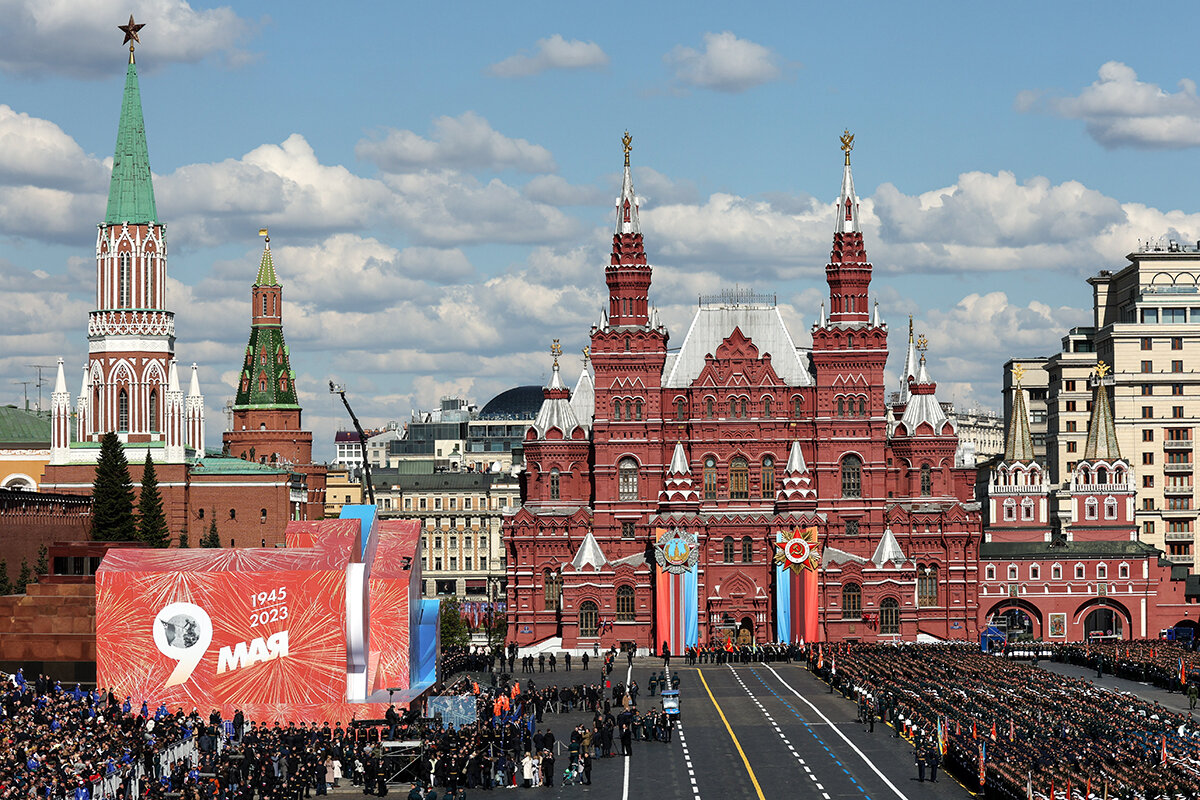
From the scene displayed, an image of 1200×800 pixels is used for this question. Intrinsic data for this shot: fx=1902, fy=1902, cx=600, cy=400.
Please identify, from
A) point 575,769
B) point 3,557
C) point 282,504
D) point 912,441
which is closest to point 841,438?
point 912,441

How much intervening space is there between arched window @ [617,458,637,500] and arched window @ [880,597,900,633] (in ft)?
50.9

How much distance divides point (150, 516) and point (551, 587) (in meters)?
23.1

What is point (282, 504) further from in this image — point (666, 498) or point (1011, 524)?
point (1011, 524)

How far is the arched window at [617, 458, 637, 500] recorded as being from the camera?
110125mm

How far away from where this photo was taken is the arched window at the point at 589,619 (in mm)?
107625

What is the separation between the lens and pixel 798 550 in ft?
348

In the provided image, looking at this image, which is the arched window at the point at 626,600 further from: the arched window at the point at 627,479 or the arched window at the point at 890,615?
the arched window at the point at 890,615

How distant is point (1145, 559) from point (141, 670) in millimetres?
67665

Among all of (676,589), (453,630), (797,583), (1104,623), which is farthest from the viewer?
(453,630)

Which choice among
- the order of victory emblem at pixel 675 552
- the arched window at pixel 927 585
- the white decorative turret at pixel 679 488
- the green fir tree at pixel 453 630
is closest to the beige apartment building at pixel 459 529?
the green fir tree at pixel 453 630

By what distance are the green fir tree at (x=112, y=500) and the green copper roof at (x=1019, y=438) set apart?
57.7 metres

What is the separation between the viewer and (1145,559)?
113938mm

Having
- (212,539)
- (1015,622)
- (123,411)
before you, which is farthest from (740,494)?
(123,411)

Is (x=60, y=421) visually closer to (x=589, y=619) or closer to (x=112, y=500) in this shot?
(x=112, y=500)
